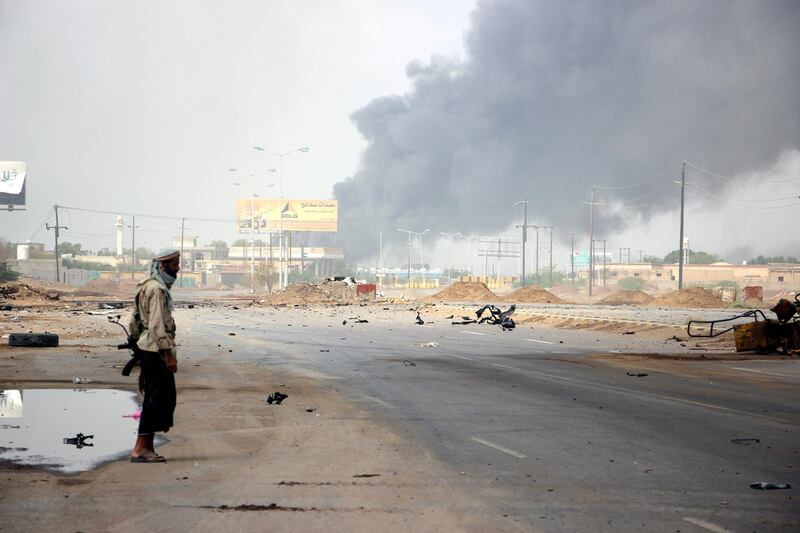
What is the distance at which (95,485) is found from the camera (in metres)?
8.48

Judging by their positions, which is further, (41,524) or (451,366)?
(451,366)

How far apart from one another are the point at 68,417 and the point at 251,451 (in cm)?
359

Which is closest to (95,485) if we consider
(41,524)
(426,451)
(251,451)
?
(41,524)

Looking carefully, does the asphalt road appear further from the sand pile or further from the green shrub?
the green shrub

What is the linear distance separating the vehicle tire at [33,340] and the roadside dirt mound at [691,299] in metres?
48.0

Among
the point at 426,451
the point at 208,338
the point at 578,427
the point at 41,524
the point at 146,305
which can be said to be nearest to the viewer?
the point at 41,524

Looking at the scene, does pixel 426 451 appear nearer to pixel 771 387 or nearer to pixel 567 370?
pixel 771 387

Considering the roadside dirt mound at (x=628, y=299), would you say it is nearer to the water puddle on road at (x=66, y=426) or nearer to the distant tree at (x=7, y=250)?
the water puddle on road at (x=66, y=426)

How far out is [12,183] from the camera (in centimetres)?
12638

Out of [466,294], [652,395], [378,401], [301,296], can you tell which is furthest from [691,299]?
[378,401]

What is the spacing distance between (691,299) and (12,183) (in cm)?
9207

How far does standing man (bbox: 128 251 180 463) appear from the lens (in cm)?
959

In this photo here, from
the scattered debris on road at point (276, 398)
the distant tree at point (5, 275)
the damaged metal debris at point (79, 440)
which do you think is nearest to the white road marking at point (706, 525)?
the damaged metal debris at point (79, 440)

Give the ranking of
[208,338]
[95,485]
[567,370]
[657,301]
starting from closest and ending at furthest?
[95,485] < [567,370] < [208,338] < [657,301]
